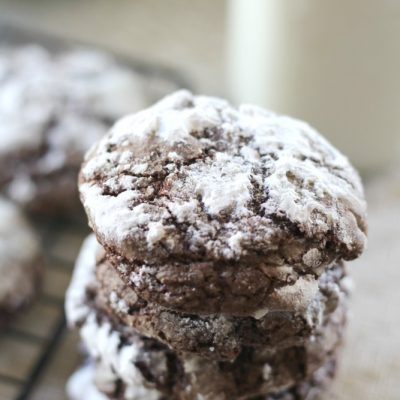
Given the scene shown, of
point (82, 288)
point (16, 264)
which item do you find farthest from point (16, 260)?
point (82, 288)

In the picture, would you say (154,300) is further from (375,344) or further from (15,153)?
(15,153)

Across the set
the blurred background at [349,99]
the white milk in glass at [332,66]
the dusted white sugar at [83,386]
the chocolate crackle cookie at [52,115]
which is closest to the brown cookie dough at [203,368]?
the dusted white sugar at [83,386]

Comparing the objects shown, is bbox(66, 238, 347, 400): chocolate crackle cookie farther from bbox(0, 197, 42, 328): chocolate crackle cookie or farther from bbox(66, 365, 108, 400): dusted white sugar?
bbox(0, 197, 42, 328): chocolate crackle cookie

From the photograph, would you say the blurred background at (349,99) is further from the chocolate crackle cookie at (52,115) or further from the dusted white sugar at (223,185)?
the dusted white sugar at (223,185)

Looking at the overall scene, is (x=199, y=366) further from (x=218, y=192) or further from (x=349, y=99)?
(x=349, y=99)

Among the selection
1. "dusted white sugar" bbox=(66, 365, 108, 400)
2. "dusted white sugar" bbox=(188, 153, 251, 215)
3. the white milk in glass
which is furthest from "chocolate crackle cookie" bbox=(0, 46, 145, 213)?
"dusted white sugar" bbox=(188, 153, 251, 215)
